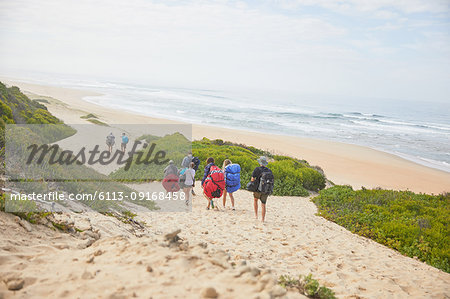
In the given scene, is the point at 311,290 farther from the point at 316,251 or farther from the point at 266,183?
the point at 266,183

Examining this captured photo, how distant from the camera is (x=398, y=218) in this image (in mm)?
9570

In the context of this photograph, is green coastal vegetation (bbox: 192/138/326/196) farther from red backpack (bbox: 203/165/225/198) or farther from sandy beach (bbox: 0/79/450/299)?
red backpack (bbox: 203/165/225/198)

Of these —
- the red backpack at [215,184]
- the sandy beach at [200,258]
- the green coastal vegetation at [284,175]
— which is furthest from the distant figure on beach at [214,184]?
the green coastal vegetation at [284,175]

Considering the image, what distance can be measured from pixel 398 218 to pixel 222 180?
18.3ft

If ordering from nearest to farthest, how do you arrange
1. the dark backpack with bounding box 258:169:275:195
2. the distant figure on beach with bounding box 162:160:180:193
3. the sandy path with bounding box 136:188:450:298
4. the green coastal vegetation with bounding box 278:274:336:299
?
the green coastal vegetation with bounding box 278:274:336:299, the sandy path with bounding box 136:188:450:298, the dark backpack with bounding box 258:169:275:195, the distant figure on beach with bounding box 162:160:180:193

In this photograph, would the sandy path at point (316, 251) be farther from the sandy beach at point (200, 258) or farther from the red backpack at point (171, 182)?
the red backpack at point (171, 182)

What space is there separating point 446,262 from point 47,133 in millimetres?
17995

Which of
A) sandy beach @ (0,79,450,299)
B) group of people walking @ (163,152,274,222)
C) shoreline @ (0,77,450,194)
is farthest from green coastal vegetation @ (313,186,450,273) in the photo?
shoreline @ (0,77,450,194)

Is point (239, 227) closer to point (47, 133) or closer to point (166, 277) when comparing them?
point (166, 277)

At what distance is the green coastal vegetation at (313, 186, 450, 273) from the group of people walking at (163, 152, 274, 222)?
3.13 m

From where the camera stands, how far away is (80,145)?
1802cm

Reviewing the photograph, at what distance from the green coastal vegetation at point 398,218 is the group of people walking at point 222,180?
3.13 metres

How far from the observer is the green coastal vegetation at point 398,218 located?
776 cm

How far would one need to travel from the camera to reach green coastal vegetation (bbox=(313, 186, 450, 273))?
776 centimetres
